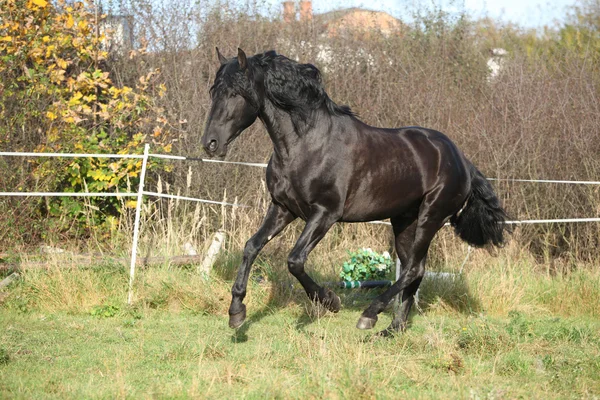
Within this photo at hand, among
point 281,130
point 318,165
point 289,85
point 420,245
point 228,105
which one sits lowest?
point 420,245

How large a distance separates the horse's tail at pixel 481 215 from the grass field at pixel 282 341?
2.60 ft

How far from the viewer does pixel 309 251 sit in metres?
5.83

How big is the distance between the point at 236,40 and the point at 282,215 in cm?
822

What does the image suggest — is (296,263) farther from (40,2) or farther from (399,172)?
(40,2)

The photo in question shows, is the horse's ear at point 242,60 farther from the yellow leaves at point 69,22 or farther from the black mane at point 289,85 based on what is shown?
the yellow leaves at point 69,22

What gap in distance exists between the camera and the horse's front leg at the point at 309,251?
5.73 m

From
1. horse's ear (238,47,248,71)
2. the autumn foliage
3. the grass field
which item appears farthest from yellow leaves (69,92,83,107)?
horse's ear (238,47,248,71)

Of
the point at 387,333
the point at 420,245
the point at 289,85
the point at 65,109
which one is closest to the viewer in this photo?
the point at 289,85

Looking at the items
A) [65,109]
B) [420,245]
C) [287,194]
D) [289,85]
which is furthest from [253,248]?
[65,109]

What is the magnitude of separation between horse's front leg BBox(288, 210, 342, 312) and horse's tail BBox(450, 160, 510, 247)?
1.87 m

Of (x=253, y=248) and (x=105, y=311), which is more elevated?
(x=253, y=248)

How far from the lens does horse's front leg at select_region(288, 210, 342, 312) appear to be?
5.73m

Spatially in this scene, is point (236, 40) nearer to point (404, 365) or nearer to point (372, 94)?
point (372, 94)

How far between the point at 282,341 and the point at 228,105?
1917mm
